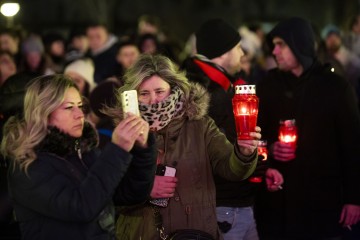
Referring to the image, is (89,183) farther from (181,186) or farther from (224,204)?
(224,204)

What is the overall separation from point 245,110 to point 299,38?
2292 millimetres

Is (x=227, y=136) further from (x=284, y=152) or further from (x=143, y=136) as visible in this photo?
(x=143, y=136)

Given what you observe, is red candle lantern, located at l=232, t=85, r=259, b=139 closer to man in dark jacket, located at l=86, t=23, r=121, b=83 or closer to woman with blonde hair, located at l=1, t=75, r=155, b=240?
woman with blonde hair, located at l=1, t=75, r=155, b=240

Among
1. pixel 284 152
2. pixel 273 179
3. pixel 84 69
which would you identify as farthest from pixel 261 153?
pixel 84 69

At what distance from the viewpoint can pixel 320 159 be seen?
6180mm

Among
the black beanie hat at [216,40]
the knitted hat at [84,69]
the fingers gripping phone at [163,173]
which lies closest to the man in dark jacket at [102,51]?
the knitted hat at [84,69]

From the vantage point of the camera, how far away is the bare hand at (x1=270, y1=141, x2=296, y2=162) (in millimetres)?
5773

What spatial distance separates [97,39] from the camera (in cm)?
1166

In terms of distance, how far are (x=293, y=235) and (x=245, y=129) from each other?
7.15 feet

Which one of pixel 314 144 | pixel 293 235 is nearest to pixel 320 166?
pixel 314 144

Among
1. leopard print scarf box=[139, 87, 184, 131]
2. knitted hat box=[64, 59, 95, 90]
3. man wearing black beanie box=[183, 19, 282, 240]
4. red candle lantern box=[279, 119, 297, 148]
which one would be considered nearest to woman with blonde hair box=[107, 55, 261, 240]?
leopard print scarf box=[139, 87, 184, 131]

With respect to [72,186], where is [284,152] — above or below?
above

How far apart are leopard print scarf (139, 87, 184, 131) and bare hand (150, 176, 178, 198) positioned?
0.34 metres

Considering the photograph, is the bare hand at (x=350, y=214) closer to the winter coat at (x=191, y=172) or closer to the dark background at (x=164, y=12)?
the winter coat at (x=191, y=172)
